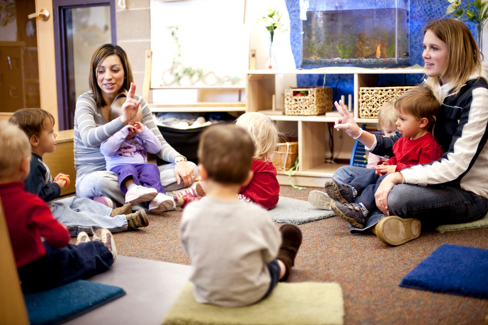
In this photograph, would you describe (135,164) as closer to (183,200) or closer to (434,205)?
(183,200)

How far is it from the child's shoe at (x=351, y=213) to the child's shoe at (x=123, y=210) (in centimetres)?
95

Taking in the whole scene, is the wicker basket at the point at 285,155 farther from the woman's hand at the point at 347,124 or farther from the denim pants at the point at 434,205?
the denim pants at the point at 434,205

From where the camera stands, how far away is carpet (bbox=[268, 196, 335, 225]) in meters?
2.29

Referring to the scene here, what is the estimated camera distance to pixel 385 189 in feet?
6.52

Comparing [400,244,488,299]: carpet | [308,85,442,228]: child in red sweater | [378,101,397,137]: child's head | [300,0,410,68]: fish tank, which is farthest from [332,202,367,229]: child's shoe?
[300,0,410,68]: fish tank

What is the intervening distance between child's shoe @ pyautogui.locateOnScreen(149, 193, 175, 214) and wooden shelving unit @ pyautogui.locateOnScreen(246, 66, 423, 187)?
3.34ft

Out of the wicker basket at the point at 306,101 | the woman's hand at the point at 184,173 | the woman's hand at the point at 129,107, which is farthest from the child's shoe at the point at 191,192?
the wicker basket at the point at 306,101

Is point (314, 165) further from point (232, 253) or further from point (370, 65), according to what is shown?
point (232, 253)

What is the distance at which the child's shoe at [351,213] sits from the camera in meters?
2.03

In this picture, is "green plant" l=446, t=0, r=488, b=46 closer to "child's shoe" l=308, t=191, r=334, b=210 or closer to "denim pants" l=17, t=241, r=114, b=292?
"child's shoe" l=308, t=191, r=334, b=210

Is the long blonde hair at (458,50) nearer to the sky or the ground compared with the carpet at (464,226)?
nearer to the sky

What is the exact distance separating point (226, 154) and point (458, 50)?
4.20 feet

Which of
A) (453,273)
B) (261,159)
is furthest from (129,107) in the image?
(453,273)

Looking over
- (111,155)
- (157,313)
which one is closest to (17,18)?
(111,155)
